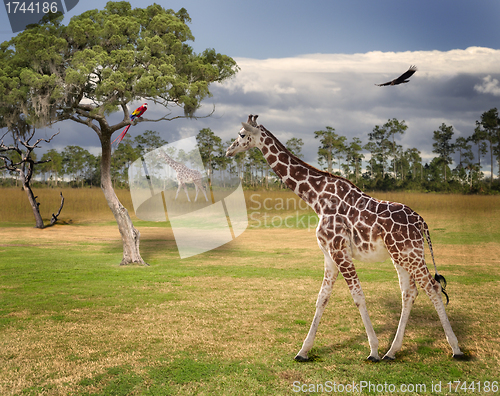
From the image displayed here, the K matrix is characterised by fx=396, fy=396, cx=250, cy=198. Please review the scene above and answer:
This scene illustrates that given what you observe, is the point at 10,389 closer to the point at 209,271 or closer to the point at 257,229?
the point at 209,271

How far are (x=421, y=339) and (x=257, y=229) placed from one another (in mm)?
17412

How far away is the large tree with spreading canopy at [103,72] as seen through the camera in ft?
40.2

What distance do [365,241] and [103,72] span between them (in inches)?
401

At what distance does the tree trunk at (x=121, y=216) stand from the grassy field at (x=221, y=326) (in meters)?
0.66

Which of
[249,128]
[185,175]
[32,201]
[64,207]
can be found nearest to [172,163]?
[185,175]

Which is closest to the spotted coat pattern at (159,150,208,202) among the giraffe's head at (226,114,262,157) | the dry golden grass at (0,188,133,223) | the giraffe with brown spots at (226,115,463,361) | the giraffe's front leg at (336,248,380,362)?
the dry golden grass at (0,188,133,223)

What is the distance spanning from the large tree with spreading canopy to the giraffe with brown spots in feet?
27.1

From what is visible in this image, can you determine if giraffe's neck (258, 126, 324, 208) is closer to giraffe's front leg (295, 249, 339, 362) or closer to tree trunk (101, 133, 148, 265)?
giraffe's front leg (295, 249, 339, 362)

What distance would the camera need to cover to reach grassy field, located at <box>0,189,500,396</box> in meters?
4.80

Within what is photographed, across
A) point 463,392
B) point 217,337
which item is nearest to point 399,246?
point 463,392

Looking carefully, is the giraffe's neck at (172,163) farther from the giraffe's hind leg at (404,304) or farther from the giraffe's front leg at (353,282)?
the giraffe's hind leg at (404,304)

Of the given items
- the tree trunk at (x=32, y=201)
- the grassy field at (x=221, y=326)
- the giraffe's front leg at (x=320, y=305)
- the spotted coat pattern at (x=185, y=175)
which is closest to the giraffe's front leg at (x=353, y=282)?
the giraffe's front leg at (x=320, y=305)

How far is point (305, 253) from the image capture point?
597 inches

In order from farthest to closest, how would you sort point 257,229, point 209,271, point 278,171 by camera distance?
1. point 257,229
2. point 209,271
3. point 278,171
